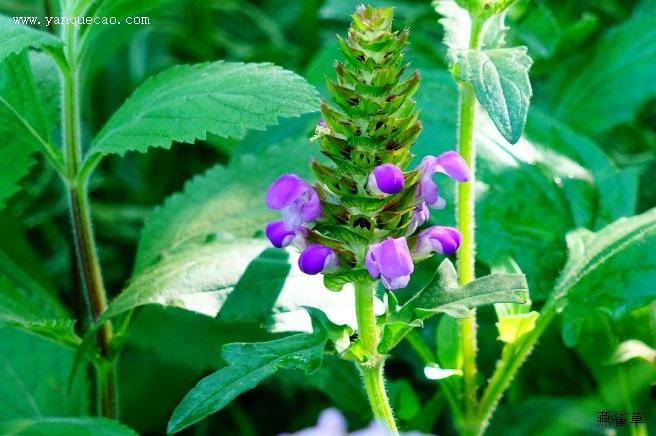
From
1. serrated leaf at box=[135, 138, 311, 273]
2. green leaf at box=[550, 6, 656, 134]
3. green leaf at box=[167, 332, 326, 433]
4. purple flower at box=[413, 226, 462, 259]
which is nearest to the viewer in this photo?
green leaf at box=[167, 332, 326, 433]

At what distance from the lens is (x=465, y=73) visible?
1350 mm

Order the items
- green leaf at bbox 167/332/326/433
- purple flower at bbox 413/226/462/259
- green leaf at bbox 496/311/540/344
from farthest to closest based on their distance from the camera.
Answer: green leaf at bbox 496/311/540/344, purple flower at bbox 413/226/462/259, green leaf at bbox 167/332/326/433

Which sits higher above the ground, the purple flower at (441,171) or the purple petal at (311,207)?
the purple flower at (441,171)

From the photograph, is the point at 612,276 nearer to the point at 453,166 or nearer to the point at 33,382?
the point at 453,166

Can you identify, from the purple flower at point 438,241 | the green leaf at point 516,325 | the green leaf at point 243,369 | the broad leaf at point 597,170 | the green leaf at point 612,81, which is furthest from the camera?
the green leaf at point 612,81

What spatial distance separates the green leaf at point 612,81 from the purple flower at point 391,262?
4.62ft

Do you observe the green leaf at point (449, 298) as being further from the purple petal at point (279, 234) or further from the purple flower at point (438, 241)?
the purple petal at point (279, 234)

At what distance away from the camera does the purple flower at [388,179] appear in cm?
115

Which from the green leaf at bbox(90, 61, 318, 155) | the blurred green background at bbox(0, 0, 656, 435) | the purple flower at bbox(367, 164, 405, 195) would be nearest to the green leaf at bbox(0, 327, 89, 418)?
the blurred green background at bbox(0, 0, 656, 435)

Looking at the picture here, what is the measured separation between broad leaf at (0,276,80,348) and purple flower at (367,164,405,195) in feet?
1.82

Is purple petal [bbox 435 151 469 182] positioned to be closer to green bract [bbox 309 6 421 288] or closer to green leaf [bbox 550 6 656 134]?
green bract [bbox 309 6 421 288]

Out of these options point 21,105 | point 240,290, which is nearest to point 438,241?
point 240,290

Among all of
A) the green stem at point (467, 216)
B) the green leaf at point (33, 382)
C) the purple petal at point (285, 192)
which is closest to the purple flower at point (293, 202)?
the purple petal at point (285, 192)

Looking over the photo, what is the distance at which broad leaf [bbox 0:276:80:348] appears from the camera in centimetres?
138
